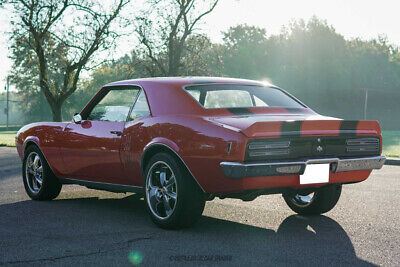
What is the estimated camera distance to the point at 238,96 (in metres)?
5.82

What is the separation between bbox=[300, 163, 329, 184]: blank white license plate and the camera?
16.1 ft

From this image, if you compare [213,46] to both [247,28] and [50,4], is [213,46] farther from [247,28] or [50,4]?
[247,28]

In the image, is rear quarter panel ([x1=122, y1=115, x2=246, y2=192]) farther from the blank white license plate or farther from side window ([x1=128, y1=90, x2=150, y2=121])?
the blank white license plate

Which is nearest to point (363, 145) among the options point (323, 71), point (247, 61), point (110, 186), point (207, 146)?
point (207, 146)

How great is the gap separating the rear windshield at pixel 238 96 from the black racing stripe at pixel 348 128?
90cm

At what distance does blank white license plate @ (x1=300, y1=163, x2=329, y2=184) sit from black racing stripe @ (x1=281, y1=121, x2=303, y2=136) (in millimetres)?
322

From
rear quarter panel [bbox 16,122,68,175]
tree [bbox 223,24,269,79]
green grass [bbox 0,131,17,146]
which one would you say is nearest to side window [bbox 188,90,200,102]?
rear quarter panel [bbox 16,122,68,175]

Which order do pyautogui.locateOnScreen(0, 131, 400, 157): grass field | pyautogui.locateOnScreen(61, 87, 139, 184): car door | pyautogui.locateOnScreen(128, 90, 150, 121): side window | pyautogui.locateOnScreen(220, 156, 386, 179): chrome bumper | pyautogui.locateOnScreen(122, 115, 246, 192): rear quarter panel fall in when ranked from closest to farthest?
1. pyautogui.locateOnScreen(220, 156, 386, 179): chrome bumper
2. pyautogui.locateOnScreen(122, 115, 246, 192): rear quarter panel
3. pyautogui.locateOnScreen(128, 90, 150, 121): side window
4. pyautogui.locateOnScreen(61, 87, 139, 184): car door
5. pyautogui.locateOnScreen(0, 131, 400, 157): grass field

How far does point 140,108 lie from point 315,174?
2.02 metres

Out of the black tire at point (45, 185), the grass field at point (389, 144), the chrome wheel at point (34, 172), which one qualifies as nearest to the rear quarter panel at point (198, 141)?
the black tire at point (45, 185)

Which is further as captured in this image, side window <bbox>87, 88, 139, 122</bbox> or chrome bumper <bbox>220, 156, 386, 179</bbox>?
side window <bbox>87, 88, 139, 122</bbox>

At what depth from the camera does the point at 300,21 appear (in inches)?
2869

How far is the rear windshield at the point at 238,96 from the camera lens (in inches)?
220

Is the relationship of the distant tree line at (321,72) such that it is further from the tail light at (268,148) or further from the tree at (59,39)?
the tail light at (268,148)
